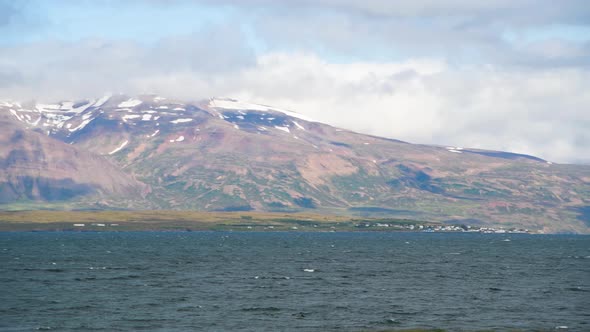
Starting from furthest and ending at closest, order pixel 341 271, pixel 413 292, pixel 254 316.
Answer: pixel 341 271, pixel 413 292, pixel 254 316

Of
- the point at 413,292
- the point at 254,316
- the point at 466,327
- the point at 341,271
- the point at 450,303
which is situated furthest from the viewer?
the point at 341,271

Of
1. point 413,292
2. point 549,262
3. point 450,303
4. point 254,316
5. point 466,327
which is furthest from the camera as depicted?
point 549,262

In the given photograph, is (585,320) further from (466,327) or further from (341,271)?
(341,271)

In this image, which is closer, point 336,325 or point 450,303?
point 336,325

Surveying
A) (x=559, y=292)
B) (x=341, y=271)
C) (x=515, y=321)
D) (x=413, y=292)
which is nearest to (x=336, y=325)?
(x=515, y=321)

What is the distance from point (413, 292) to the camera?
11700cm

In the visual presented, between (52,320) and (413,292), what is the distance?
5218cm

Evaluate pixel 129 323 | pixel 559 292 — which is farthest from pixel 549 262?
pixel 129 323

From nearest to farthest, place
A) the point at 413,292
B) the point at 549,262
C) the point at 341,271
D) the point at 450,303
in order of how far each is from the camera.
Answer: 1. the point at 450,303
2. the point at 413,292
3. the point at 341,271
4. the point at 549,262

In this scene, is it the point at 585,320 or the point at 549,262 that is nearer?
the point at 585,320

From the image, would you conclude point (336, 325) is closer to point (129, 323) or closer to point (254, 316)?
point (254, 316)

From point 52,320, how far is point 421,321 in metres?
39.8

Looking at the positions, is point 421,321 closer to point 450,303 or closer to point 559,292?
point 450,303

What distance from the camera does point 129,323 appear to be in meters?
86.1
